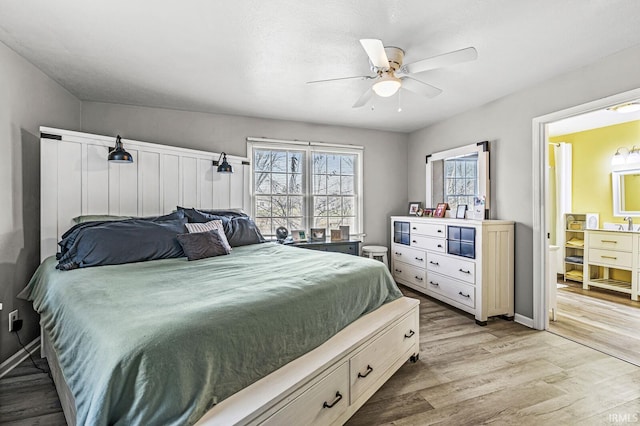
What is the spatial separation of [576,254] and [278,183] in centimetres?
485

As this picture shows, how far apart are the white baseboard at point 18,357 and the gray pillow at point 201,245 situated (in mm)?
1462

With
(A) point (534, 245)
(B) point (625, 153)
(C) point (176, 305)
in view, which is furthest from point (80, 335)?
(B) point (625, 153)

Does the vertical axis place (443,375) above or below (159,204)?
below

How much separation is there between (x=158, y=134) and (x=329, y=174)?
2325 millimetres

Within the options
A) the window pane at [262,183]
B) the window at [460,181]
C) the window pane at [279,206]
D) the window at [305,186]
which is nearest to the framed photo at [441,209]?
the window at [460,181]

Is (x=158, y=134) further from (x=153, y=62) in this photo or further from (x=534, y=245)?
(x=534, y=245)

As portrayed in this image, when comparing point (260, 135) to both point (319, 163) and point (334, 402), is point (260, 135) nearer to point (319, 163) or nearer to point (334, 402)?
point (319, 163)

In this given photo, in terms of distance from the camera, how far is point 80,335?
1.27 metres

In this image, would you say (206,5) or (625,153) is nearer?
(206,5)

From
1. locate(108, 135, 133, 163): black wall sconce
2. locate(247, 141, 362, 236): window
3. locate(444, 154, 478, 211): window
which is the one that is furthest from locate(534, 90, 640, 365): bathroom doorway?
locate(108, 135, 133, 163): black wall sconce

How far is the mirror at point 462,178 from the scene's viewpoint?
378 cm

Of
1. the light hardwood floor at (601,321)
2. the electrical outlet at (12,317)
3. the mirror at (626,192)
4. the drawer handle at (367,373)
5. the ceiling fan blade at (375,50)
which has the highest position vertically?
the ceiling fan blade at (375,50)

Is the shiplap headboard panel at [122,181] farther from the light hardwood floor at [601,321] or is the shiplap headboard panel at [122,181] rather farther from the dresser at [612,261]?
the dresser at [612,261]

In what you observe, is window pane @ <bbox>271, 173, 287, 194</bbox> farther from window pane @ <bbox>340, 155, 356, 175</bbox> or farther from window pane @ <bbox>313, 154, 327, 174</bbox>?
window pane @ <bbox>340, 155, 356, 175</bbox>
